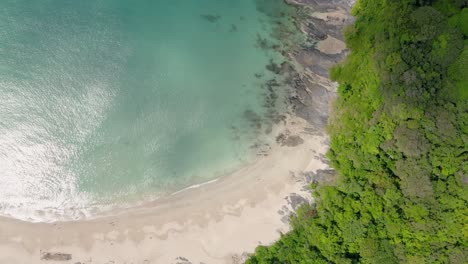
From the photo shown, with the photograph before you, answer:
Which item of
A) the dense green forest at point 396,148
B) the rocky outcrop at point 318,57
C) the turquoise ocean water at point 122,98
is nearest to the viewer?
the dense green forest at point 396,148

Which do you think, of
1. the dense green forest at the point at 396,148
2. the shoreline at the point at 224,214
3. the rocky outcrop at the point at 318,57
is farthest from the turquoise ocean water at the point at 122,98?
the dense green forest at the point at 396,148

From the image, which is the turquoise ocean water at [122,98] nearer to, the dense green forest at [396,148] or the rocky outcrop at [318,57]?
the rocky outcrop at [318,57]

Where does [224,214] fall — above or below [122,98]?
below

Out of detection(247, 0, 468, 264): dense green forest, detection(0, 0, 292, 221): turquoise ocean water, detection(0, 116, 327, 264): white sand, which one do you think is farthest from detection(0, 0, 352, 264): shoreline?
detection(247, 0, 468, 264): dense green forest

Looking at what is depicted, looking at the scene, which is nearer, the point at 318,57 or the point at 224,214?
the point at 224,214

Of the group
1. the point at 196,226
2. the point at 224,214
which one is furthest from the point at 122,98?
the point at 224,214

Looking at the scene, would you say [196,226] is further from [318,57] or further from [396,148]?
[318,57]
